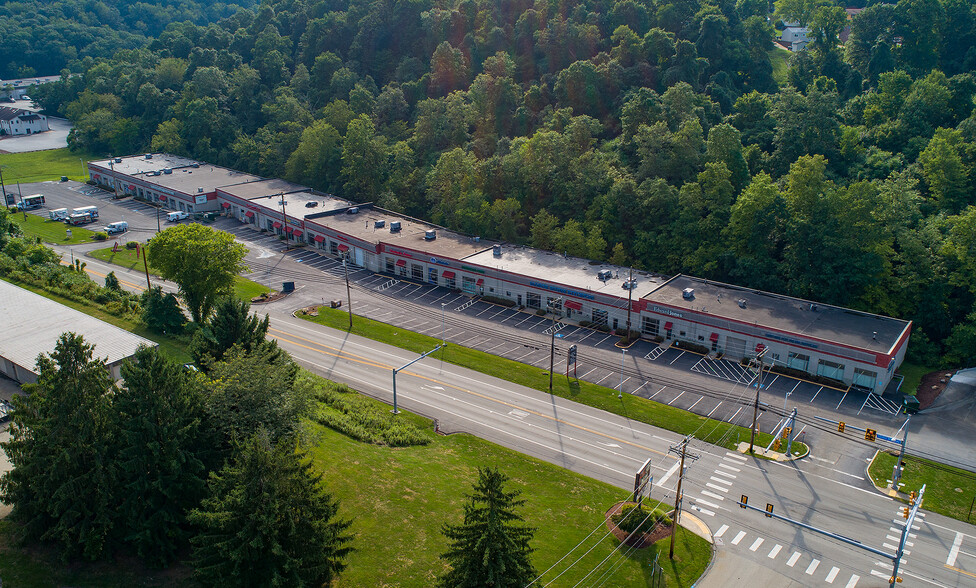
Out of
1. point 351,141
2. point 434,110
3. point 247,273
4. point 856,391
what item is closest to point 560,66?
point 434,110

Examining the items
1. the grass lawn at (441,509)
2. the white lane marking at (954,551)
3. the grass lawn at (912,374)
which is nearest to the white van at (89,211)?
the grass lawn at (441,509)

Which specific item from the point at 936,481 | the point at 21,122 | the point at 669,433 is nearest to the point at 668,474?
the point at 669,433

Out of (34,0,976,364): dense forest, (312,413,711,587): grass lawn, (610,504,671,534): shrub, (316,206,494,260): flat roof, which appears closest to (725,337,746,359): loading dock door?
(34,0,976,364): dense forest

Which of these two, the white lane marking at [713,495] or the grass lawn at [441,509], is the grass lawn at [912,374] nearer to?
the white lane marking at [713,495]

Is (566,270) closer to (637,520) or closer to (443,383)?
(443,383)

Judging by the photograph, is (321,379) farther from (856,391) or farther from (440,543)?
(856,391)

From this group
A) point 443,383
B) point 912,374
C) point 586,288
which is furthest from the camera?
point 586,288
